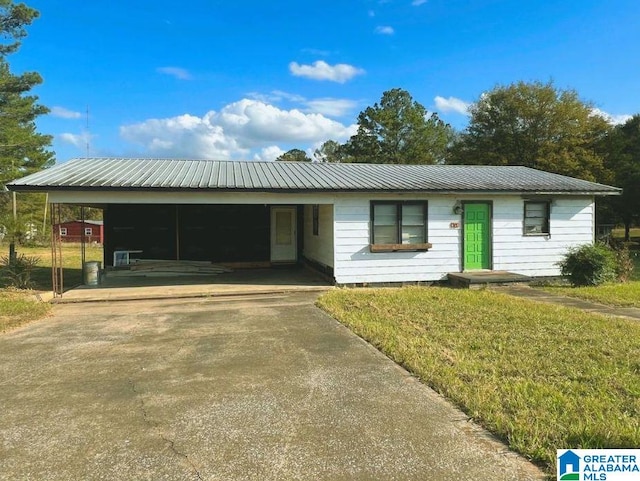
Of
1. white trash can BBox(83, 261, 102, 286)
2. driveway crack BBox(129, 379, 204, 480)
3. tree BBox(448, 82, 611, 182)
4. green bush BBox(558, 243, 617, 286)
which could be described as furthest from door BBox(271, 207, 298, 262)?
tree BBox(448, 82, 611, 182)

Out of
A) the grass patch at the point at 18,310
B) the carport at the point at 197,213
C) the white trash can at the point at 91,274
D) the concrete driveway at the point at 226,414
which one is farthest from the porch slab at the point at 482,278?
the white trash can at the point at 91,274

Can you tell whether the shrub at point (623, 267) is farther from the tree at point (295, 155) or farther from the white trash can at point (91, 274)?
the tree at point (295, 155)

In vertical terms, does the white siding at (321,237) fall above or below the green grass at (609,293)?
above

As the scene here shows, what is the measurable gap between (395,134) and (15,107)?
29.9m

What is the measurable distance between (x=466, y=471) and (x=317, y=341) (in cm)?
350

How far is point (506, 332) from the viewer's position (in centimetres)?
648

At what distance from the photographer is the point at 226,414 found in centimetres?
388

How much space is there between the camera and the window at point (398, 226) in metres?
11.6

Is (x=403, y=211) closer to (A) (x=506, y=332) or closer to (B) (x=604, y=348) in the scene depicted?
(A) (x=506, y=332)

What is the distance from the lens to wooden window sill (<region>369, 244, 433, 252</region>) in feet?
37.9

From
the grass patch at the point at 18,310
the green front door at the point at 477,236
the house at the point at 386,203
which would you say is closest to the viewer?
the grass patch at the point at 18,310

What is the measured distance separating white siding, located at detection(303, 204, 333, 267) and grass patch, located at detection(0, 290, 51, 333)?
21.2 ft

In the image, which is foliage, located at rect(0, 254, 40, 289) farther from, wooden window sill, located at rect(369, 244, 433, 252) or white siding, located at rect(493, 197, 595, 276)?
white siding, located at rect(493, 197, 595, 276)

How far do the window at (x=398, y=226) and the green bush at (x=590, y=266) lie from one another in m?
3.65
